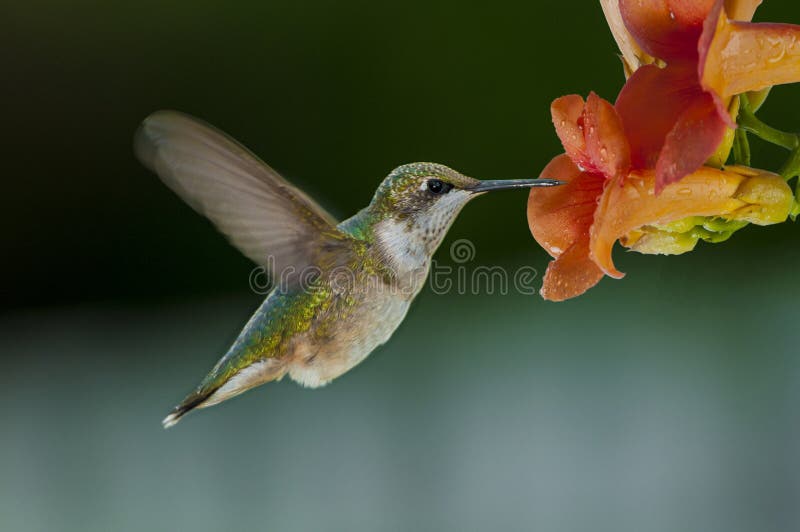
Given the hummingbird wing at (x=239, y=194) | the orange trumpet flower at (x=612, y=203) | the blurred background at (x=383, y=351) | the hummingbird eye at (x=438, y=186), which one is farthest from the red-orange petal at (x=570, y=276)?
the blurred background at (x=383, y=351)

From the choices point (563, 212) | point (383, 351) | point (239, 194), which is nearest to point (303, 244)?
point (239, 194)

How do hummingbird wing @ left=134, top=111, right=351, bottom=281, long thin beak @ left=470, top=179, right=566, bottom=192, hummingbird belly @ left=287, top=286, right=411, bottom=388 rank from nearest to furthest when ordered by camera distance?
long thin beak @ left=470, top=179, right=566, bottom=192, hummingbird wing @ left=134, top=111, right=351, bottom=281, hummingbird belly @ left=287, top=286, right=411, bottom=388

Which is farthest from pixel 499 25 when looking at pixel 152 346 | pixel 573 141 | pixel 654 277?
pixel 573 141

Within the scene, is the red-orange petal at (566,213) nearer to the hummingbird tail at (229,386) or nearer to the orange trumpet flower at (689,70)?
the orange trumpet flower at (689,70)

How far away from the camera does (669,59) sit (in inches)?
32.5

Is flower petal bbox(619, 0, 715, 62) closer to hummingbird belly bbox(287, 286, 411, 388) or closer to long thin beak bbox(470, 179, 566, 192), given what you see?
long thin beak bbox(470, 179, 566, 192)

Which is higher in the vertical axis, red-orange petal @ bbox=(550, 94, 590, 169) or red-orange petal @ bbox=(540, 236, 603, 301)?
red-orange petal @ bbox=(550, 94, 590, 169)

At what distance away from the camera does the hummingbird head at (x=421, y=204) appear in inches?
48.0

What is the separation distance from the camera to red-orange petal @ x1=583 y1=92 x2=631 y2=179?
2.59ft

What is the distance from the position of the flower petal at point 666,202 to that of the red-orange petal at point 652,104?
0.02 metres

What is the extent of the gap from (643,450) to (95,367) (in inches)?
76.5

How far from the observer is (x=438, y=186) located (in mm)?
1233

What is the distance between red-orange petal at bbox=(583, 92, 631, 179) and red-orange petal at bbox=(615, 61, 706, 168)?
0.05 ft

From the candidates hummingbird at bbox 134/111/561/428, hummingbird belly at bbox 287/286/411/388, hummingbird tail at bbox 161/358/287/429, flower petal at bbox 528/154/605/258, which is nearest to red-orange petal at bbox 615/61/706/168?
flower petal at bbox 528/154/605/258
